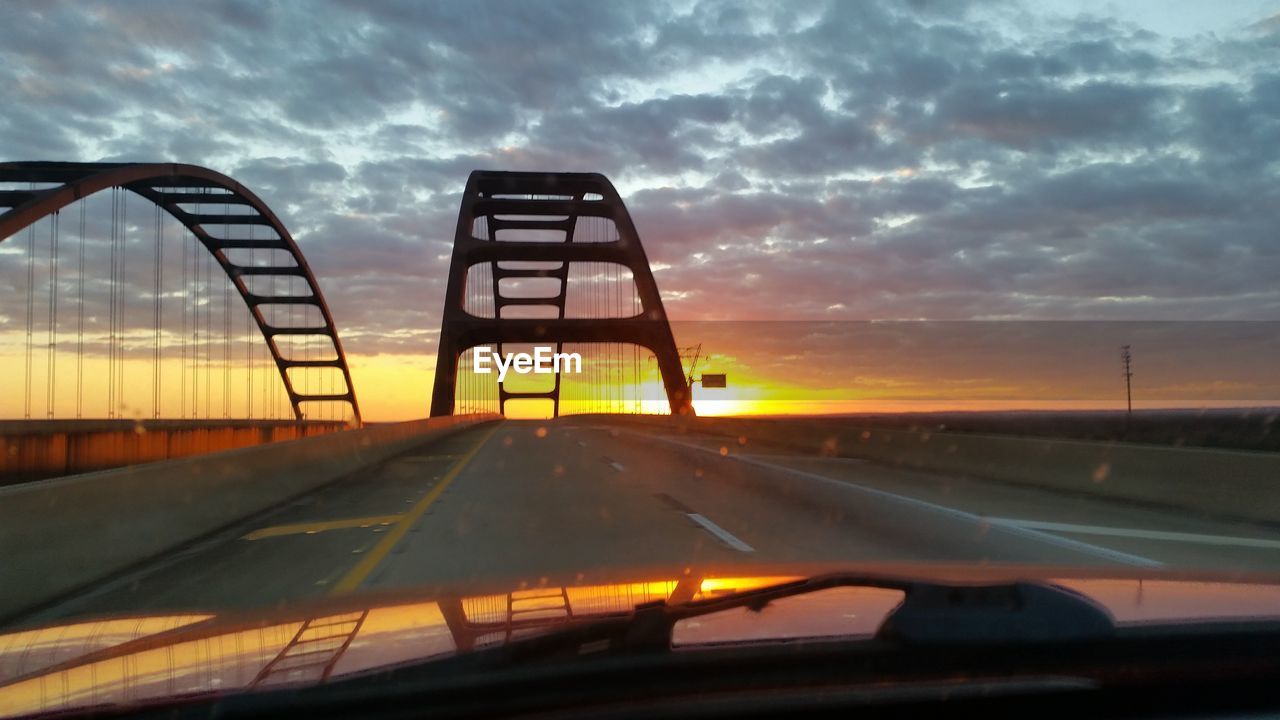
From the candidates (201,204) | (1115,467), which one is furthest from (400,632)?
(201,204)

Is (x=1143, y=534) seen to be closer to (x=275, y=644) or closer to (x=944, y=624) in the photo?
(x=944, y=624)

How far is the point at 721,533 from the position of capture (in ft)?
32.3

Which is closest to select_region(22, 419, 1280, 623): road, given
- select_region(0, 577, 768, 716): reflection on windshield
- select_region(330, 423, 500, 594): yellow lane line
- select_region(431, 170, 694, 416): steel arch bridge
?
select_region(330, 423, 500, 594): yellow lane line

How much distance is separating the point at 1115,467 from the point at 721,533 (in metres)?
6.48

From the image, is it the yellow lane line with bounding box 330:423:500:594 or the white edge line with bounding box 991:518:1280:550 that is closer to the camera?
the yellow lane line with bounding box 330:423:500:594

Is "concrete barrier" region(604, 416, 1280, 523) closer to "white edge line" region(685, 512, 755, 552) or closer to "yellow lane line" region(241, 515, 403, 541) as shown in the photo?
"white edge line" region(685, 512, 755, 552)

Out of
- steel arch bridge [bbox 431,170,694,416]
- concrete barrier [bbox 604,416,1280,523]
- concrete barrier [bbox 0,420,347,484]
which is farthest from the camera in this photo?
steel arch bridge [bbox 431,170,694,416]

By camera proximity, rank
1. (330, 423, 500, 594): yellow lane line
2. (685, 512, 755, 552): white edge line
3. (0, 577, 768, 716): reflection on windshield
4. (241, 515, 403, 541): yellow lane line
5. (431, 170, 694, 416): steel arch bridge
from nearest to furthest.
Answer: (0, 577, 768, 716): reflection on windshield, (330, 423, 500, 594): yellow lane line, (685, 512, 755, 552): white edge line, (241, 515, 403, 541): yellow lane line, (431, 170, 694, 416): steel arch bridge

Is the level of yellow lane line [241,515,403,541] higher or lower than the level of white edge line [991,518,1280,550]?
higher

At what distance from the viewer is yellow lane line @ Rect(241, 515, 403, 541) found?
33.2ft

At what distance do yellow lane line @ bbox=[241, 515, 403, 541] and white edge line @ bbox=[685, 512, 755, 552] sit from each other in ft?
11.6

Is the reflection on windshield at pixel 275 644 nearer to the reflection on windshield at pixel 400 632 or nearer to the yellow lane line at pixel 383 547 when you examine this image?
the reflection on windshield at pixel 400 632

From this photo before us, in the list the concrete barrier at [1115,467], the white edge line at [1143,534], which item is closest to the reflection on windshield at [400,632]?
the white edge line at [1143,534]

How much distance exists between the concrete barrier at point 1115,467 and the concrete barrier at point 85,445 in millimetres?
12557
